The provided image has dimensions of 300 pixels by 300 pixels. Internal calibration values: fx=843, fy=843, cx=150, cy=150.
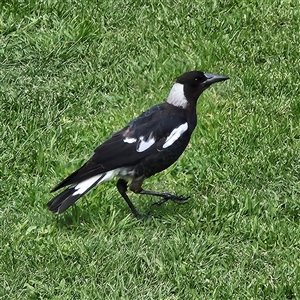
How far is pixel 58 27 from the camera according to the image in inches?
298

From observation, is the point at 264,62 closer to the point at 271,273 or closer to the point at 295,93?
the point at 295,93

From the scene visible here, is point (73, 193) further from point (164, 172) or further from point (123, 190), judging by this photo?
point (164, 172)

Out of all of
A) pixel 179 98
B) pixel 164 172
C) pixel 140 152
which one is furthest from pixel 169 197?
pixel 179 98

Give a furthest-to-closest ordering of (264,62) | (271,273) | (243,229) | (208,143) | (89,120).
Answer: (264,62) → (89,120) → (208,143) → (243,229) → (271,273)

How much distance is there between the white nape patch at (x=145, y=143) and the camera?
5316 millimetres

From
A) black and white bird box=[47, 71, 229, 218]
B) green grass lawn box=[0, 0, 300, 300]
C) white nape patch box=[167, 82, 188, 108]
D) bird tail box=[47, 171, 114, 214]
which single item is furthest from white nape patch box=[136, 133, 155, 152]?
green grass lawn box=[0, 0, 300, 300]

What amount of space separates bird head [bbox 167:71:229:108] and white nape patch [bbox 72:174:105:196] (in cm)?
75

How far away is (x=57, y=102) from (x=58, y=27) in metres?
0.99

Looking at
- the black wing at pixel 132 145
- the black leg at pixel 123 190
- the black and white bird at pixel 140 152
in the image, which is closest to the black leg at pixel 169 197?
the black and white bird at pixel 140 152

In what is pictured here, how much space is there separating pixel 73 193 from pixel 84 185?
0.09m

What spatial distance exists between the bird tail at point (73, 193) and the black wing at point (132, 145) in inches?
1.4

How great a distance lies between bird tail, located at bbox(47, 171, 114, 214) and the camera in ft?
16.9

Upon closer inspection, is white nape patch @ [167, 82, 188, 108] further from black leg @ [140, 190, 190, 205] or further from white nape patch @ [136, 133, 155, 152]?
black leg @ [140, 190, 190, 205]

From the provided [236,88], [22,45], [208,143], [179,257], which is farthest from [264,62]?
[179,257]
